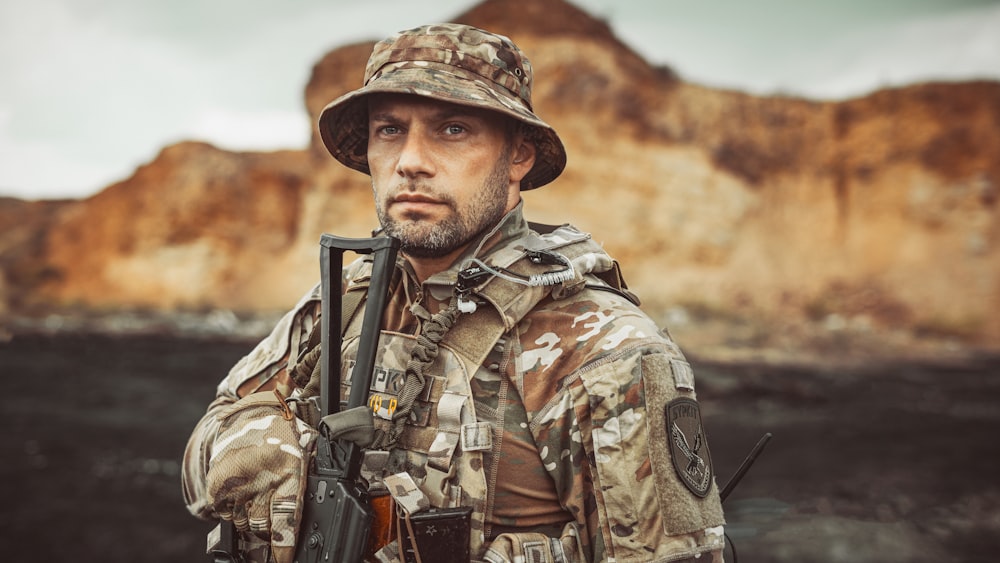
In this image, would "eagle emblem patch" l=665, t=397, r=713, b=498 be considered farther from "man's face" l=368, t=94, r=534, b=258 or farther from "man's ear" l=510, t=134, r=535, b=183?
"man's ear" l=510, t=134, r=535, b=183

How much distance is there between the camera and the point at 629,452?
5.26 feet

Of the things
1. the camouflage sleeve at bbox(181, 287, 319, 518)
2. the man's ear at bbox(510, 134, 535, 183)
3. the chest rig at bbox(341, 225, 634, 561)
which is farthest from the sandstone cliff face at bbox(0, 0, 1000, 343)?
the chest rig at bbox(341, 225, 634, 561)

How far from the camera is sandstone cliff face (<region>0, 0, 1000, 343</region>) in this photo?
20750 mm

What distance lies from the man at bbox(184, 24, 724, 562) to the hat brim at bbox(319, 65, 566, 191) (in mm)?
11

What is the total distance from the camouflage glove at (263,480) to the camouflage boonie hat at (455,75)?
0.93m

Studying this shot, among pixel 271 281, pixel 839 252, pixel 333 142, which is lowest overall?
pixel 271 281

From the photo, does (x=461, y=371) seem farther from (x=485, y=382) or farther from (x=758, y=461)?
Answer: (x=758, y=461)

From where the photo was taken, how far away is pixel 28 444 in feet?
26.3

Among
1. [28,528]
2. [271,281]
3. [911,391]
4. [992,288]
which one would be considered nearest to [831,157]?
[992,288]

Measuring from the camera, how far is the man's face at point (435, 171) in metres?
1.91

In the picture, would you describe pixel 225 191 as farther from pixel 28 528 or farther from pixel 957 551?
pixel 957 551

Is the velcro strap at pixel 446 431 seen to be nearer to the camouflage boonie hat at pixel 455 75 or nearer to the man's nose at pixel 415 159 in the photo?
the man's nose at pixel 415 159

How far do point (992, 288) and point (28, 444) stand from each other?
22957 millimetres

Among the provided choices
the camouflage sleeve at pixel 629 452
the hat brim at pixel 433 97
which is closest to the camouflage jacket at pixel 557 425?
the camouflage sleeve at pixel 629 452
